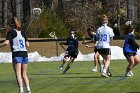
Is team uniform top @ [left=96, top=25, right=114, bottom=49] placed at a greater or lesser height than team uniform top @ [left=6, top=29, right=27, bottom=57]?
lesser

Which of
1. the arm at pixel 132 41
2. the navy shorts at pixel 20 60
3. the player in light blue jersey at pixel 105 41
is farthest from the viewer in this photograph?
the arm at pixel 132 41

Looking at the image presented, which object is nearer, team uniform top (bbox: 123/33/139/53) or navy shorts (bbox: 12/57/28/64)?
navy shorts (bbox: 12/57/28/64)

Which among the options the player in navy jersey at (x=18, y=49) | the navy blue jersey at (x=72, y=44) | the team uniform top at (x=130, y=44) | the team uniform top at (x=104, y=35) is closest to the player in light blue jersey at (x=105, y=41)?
the team uniform top at (x=104, y=35)

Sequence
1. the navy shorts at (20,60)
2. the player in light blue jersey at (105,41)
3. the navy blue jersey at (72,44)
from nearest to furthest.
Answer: the navy shorts at (20,60), the player in light blue jersey at (105,41), the navy blue jersey at (72,44)

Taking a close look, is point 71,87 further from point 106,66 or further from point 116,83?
point 106,66

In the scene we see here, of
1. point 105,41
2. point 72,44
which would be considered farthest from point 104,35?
point 72,44

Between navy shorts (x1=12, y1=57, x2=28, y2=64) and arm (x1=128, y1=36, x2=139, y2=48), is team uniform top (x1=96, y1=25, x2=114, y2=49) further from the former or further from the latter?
navy shorts (x1=12, y1=57, x2=28, y2=64)

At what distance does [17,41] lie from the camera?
531 inches

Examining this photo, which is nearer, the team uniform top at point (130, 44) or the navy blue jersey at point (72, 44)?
the team uniform top at point (130, 44)

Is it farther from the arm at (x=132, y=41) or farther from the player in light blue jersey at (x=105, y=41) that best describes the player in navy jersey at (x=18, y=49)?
the arm at (x=132, y=41)

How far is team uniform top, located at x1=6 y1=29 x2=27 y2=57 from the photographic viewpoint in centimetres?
1340

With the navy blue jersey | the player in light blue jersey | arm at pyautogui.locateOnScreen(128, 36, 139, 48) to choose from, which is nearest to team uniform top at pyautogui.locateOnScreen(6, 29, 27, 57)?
the player in light blue jersey

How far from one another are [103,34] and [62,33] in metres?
29.0

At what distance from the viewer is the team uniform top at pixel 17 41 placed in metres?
13.4
